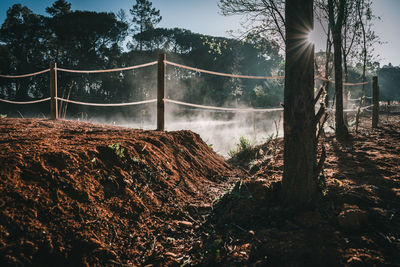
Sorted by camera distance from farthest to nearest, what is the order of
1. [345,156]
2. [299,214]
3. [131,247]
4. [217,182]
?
[345,156] < [217,182] < [299,214] < [131,247]

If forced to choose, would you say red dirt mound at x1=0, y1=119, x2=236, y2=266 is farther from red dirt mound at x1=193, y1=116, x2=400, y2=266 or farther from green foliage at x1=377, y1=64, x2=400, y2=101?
green foliage at x1=377, y1=64, x2=400, y2=101

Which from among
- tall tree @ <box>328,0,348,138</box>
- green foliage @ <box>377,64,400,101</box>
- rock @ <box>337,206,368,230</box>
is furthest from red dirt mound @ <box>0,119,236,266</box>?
green foliage @ <box>377,64,400,101</box>

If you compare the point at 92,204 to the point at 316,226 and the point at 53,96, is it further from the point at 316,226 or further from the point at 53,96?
the point at 53,96

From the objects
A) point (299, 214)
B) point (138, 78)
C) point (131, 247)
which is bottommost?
point (131, 247)

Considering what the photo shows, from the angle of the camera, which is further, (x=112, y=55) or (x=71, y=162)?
(x=112, y=55)

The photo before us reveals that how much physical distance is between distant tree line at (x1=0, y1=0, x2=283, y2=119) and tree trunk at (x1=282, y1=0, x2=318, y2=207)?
11203mm

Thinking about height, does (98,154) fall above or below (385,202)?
above

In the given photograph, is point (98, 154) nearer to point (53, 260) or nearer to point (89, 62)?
point (53, 260)

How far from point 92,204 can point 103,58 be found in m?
18.0

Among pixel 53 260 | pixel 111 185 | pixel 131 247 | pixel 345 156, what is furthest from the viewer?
pixel 345 156

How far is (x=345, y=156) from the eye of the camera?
3.82m

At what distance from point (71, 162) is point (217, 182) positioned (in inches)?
80.8

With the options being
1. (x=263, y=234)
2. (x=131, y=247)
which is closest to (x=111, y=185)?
(x=131, y=247)

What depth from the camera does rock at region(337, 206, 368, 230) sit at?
5.96 ft
